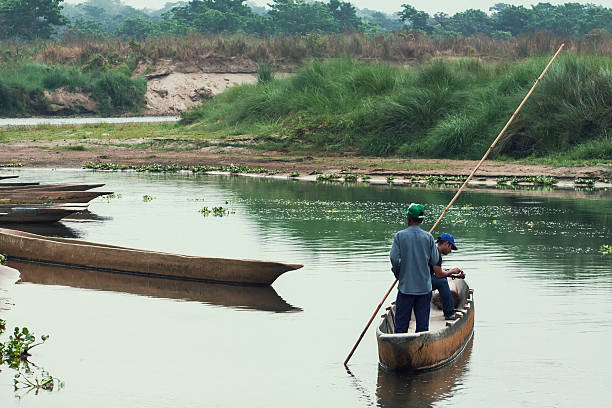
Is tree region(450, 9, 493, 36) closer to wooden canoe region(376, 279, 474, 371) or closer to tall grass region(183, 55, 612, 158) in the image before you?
tall grass region(183, 55, 612, 158)

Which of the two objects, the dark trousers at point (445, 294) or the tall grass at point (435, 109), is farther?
the tall grass at point (435, 109)

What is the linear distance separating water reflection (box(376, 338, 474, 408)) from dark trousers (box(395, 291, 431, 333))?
0.46m

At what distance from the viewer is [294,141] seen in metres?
35.5

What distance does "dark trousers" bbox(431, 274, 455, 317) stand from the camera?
1047 cm

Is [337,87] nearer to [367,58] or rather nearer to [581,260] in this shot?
[367,58]

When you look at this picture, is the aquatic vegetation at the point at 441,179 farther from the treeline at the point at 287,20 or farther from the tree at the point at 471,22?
the tree at the point at 471,22

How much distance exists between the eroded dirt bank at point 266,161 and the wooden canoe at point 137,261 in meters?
15.6

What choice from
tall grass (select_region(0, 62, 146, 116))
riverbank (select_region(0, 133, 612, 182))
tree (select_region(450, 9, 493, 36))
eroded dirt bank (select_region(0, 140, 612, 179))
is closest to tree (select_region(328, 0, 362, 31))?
tree (select_region(450, 9, 493, 36))

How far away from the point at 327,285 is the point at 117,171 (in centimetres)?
2020

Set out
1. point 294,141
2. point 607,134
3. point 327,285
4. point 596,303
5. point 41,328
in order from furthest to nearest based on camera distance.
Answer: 1. point 294,141
2. point 607,134
3. point 327,285
4. point 596,303
5. point 41,328

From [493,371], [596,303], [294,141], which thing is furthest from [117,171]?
[493,371]

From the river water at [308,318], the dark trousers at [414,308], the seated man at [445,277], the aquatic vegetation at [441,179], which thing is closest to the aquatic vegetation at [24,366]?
the river water at [308,318]

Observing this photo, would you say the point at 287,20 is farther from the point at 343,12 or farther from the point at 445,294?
the point at 445,294

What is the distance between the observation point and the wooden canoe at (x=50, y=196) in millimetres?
19500
